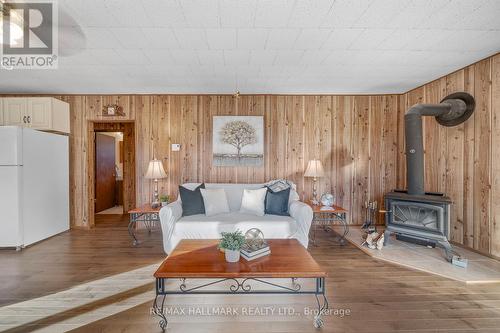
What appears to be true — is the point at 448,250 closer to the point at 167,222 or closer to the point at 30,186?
the point at 167,222

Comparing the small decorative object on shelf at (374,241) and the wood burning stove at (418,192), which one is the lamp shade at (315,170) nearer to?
the wood burning stove at (418,192)

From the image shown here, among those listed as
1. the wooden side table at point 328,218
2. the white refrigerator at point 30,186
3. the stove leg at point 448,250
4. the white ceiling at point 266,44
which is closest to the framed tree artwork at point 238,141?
the white ceiling at point 266,44

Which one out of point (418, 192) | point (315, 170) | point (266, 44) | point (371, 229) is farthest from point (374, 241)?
point (266, 44)

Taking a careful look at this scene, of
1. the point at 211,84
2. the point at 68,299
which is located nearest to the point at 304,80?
the point at 211,84

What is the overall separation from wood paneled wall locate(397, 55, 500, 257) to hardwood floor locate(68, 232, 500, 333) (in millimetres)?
1063

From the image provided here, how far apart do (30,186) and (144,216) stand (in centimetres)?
166

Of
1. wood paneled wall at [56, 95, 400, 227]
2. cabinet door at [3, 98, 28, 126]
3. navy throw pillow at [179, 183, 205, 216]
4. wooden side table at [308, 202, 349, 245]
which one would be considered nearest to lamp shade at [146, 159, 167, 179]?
wood paneled wall at [56, 95, 400, 227]

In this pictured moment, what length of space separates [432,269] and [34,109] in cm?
608

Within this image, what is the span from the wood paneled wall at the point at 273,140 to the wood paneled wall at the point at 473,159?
85 centimetres

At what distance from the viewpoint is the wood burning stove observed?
292 centimetres

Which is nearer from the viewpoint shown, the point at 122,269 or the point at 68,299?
the point at 68,299

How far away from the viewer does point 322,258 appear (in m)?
2.91

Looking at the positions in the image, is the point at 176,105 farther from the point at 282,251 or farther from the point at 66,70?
the point at 282,251

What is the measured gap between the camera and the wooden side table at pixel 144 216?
10.6 ft
